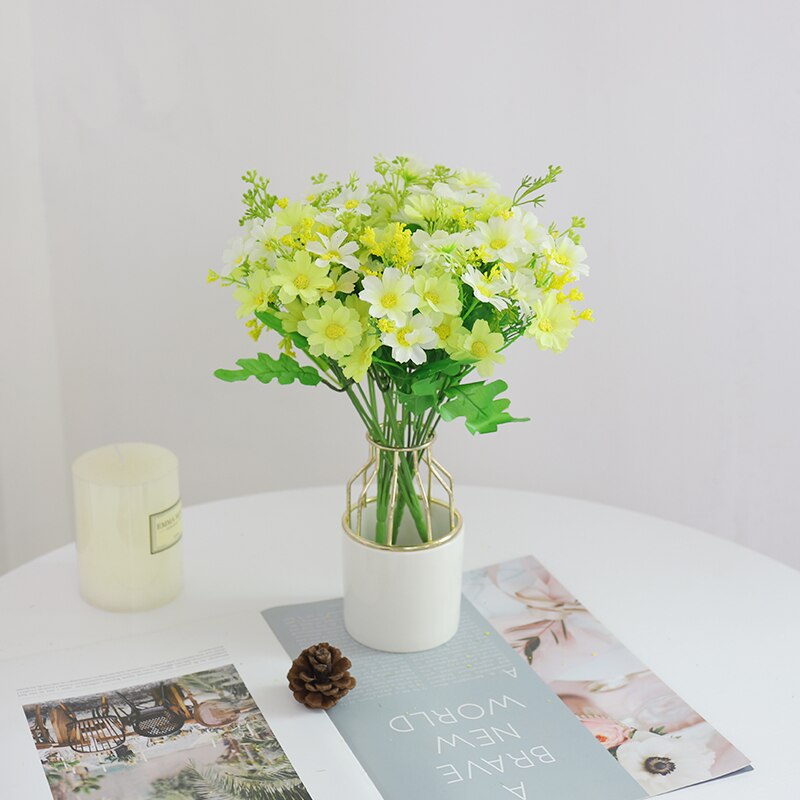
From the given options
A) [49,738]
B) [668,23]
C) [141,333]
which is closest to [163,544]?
[49,738]

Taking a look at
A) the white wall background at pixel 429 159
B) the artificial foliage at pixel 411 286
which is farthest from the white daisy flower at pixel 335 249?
the white wall background at pixel 429 159

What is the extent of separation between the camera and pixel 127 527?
113 cm

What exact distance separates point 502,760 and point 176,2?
3.73ft

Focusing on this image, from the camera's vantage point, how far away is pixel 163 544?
116 centimetres

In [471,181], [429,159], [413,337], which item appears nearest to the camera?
[413,337]

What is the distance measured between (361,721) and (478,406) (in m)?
0.29

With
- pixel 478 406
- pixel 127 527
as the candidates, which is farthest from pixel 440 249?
pixel 127 527

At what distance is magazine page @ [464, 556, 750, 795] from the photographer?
937 millimetres

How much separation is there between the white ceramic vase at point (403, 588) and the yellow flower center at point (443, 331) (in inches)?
8.6

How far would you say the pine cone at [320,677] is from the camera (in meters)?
0.99

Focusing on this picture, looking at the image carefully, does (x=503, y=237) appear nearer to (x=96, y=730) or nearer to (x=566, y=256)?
(x=566, y=256)

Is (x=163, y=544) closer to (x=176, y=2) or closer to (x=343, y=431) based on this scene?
(x=343, y=431)

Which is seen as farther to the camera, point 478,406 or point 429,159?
point 429,159

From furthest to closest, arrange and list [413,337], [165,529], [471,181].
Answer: [165,529] → [471,181] → [413,337]
